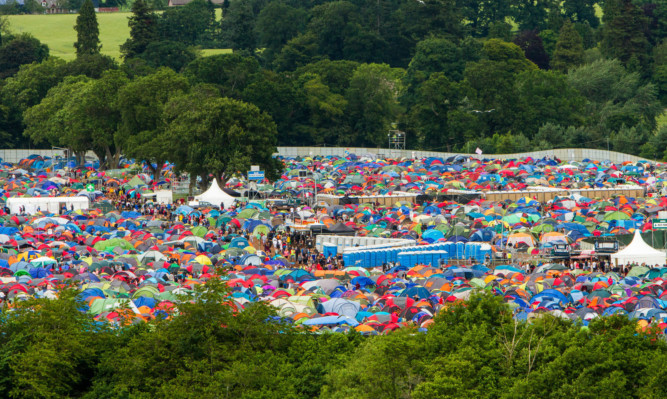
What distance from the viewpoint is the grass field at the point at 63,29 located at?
13125 cm

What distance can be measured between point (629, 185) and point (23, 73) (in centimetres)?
5011

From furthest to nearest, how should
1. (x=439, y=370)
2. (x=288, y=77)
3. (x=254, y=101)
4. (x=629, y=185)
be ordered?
(x=288, y=77) < (x=254, y=101) < (x=629, y=185) < (x=439, y=370)

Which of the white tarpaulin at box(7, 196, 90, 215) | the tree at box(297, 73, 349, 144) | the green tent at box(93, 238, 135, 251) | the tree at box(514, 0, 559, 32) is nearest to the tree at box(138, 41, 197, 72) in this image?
the tree at box(297, 73, 349, 144)

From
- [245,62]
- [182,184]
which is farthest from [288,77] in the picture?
[182,184]

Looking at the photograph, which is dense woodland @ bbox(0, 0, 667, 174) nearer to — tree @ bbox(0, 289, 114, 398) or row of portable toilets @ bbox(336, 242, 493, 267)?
row of portable toilets @ bbox(336, 242, 493, 267)

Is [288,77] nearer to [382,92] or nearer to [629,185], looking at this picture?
[382,92]

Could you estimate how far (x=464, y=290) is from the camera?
33.6 meters

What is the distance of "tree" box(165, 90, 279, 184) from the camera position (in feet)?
205

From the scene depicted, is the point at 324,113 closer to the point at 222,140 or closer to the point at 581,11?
the point at 222,140

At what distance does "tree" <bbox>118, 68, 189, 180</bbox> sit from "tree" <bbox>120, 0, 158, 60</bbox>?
106 feet

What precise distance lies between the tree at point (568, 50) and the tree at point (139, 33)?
122 ft

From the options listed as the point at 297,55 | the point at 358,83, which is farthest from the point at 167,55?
the point at 358,83

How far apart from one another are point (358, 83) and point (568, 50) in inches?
961

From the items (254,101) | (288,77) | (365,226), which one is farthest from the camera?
(288,77)
